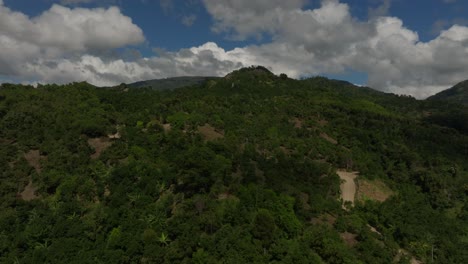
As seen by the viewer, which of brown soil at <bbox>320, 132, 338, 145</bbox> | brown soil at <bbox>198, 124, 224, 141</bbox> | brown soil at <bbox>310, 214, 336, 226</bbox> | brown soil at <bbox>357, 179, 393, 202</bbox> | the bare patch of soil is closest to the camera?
brown soil at <bbox>310, 214, 336, 226</bbox>

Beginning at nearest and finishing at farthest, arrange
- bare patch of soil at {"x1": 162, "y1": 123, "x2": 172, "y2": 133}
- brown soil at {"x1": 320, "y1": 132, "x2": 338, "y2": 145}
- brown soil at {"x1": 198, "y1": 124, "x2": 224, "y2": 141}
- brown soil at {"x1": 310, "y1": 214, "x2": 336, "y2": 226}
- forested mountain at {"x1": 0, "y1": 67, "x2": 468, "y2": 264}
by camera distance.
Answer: forested mountain at {"x1": 0, "y1": 67, "x2": 468, "y2": 264}, brown soil at {"x1": 310, "y1": 214, "x2": 336, "y2": 226}, brown soil at {"x1": 198, "y1": 124, "x2": 224, "y2": 141}, bare patch of soil at {"x1": 162, "y1": 123, "x2": 172, "y2": 133}, brown soil at {"x1": 320, "y1": 132, "x2": 338, "y2": 145}

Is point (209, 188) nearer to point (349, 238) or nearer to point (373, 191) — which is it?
point (349, 238)

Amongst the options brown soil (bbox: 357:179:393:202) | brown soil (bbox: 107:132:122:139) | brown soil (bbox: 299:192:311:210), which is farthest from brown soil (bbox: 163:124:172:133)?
brown soil (bbox: 357:179:393:202)

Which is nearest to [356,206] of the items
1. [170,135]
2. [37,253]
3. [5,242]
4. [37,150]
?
[170,135]

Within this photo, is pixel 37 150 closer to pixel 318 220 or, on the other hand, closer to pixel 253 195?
pixel 253 195

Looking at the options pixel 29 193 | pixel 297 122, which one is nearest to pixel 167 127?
pixel 29 193

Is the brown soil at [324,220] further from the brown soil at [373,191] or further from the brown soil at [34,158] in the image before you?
the brown soil at [34,158]

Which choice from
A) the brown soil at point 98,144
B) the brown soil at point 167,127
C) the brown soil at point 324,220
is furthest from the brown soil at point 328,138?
the brown soil at point 98,144

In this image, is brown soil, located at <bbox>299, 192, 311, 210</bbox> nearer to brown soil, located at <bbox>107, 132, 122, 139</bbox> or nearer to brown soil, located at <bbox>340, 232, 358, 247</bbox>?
brown soil, located at <bbox>340, 232, 358, 247</bbox>
